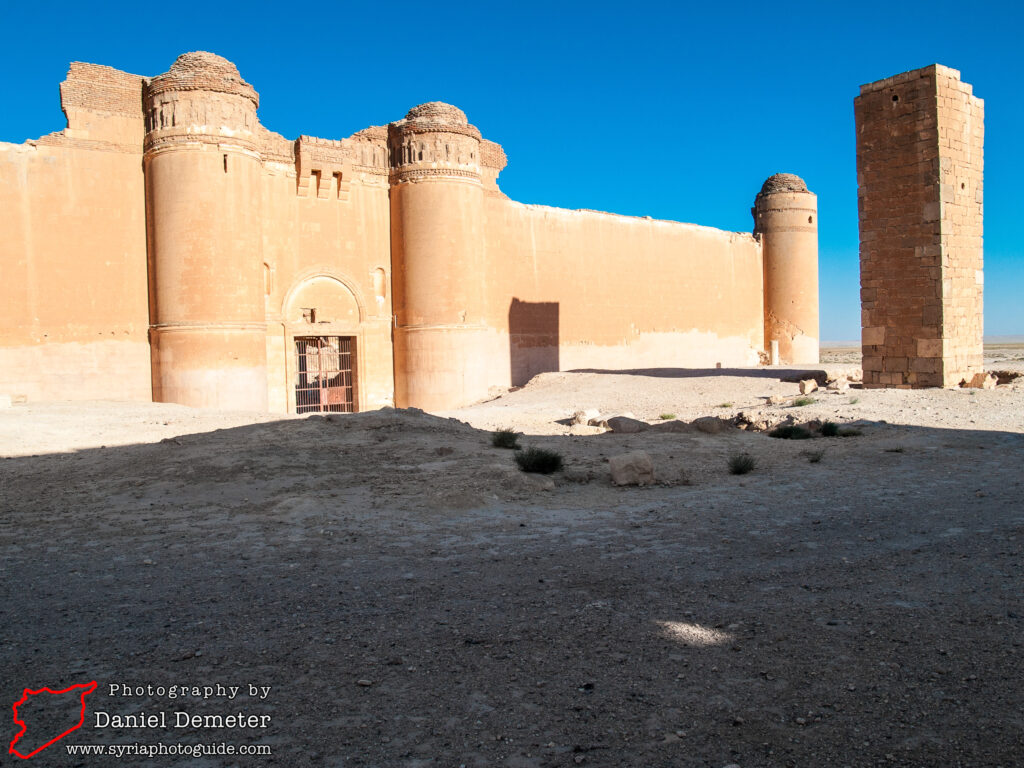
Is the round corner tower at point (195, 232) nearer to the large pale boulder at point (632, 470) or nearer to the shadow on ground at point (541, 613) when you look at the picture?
the shadow on ground at point (541, 613)

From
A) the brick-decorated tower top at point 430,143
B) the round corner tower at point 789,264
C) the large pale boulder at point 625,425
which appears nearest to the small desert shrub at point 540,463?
the large pale boulder at point 625,425

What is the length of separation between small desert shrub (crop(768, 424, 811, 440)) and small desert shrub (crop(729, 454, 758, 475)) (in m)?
2.26

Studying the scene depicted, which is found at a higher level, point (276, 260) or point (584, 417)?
point (276, 260)

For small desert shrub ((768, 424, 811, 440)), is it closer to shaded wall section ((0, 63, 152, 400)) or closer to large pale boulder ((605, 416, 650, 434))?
large pale boulder ((605, 416, 650, 434))

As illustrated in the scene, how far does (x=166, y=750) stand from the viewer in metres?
Result: 2.69

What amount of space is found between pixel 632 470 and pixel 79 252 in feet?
42.6

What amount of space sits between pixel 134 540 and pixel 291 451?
308 cm

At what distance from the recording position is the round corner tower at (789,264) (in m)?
29.8

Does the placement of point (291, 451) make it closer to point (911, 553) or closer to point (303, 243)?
point (911, 553)

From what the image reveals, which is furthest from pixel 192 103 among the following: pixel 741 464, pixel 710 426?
pixel 741 464

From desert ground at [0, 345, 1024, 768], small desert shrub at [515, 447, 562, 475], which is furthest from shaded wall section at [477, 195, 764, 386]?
desert ground at [0, 345, 1024, 768]

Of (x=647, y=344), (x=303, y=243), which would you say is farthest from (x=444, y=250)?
(x=647, y=344)

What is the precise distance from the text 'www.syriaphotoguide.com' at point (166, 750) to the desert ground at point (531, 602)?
0.04 m

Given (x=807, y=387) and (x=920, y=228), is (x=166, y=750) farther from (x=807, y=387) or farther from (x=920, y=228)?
(x=920, y=228)
